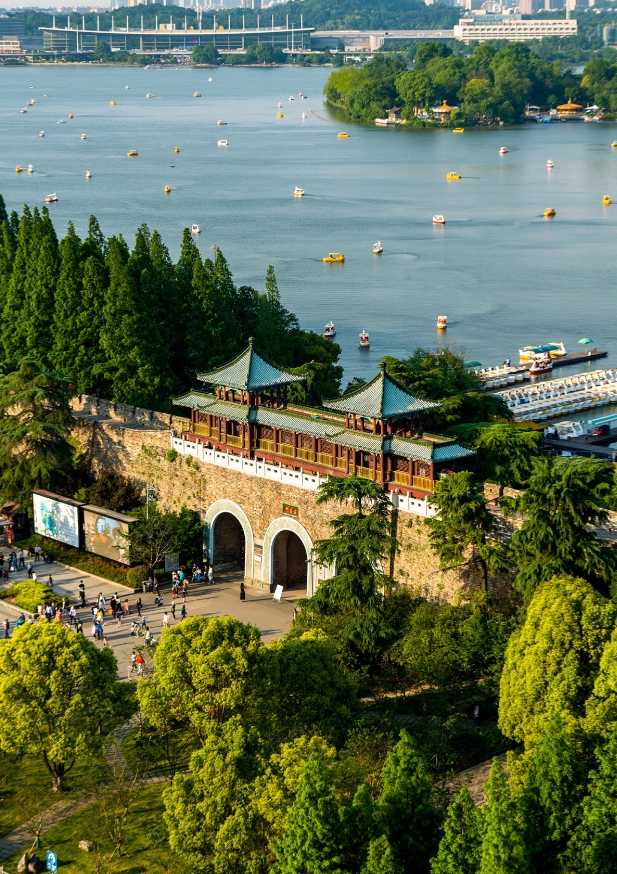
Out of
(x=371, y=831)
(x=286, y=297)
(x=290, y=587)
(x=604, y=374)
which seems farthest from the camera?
(x=286, y=297)

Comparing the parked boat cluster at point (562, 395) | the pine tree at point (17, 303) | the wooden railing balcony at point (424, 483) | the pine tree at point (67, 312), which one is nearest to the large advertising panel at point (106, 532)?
the pine tree at point (67, 312)

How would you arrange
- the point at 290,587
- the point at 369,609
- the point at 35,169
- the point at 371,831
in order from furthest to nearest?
the point at 35,169 < the point at 290,587 < the point at 369,609 < the point at 371,831

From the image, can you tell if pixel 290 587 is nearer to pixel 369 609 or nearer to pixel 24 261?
pixel 369 609

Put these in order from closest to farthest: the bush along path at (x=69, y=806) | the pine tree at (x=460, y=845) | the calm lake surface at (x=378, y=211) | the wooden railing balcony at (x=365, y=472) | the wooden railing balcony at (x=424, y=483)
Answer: the pine tree at (x=460, y=845) < the bush along path at (x=69, y=806) < the wooden railing balcony at (x=424, y=483) < the wooden railing balcony at (x=365, y=472) < the calm lake surface at (x=378, y=211)

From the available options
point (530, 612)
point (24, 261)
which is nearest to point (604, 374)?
point (24, 261)

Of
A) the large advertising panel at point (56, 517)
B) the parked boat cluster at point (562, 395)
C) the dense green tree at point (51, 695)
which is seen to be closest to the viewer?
the dense green tree at point (51, 695)

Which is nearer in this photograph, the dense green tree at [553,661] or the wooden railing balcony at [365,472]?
the dense green tree at [553,661]

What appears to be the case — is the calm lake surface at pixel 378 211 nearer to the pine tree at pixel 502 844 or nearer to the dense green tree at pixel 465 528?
the dense green tree at pixel 465 528

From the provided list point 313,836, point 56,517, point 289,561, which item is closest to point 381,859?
point 313,836
